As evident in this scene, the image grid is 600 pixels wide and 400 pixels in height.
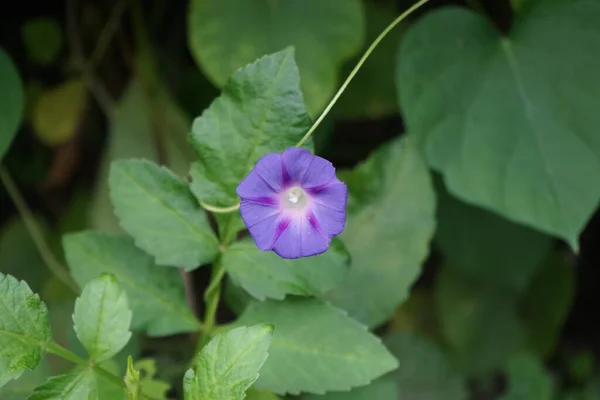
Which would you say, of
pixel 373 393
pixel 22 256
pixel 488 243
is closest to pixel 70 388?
pixel 373 393

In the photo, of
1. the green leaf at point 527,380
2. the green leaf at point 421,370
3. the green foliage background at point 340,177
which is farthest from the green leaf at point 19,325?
the green leaf at point 527,380

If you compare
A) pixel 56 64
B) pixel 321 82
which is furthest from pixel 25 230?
pixel 321 82

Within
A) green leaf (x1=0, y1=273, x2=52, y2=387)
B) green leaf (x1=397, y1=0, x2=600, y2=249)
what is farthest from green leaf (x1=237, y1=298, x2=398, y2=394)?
green leaf (x1=397, y1=0, x2=600, y2=249)

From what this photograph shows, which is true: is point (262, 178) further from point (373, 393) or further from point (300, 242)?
point (373, 393)

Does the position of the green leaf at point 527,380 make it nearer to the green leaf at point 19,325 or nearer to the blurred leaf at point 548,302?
the blurred leaf at point 548,302

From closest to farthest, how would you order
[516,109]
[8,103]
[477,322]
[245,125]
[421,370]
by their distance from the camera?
[245,125], [8,103], [516,109], [421,370], [477,322]

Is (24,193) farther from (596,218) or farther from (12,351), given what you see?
(596,218)
